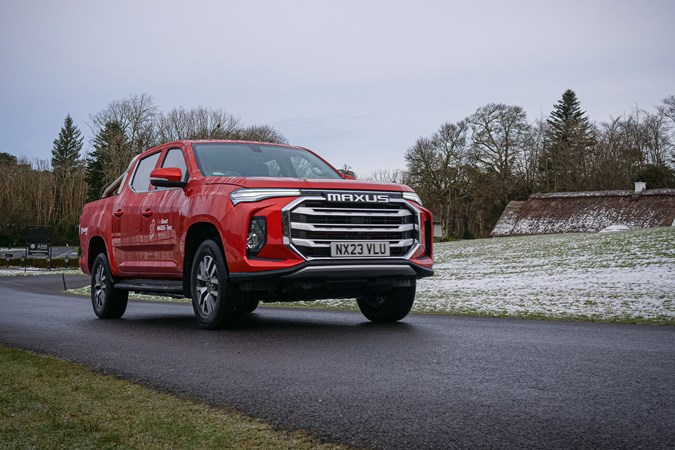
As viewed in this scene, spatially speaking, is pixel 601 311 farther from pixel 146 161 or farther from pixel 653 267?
pixel 653 267

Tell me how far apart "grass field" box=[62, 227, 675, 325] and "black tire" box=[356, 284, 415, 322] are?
446 cm

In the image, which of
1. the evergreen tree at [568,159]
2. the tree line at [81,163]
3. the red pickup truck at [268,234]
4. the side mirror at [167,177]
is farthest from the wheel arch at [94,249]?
the evergreen tree at [568,159]

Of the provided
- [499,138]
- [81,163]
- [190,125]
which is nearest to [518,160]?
[499,138]

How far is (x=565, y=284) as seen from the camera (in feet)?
64.6

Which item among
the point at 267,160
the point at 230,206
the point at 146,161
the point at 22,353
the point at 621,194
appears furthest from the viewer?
the point at 621,194

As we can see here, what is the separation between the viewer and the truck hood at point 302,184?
23.9 ft

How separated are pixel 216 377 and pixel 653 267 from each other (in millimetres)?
21360

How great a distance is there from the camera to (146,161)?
9.93 meters

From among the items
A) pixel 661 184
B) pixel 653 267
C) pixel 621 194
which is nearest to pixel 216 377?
pixel 653 267

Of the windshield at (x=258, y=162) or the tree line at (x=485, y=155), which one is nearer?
the windshield at (x=258, y=162)

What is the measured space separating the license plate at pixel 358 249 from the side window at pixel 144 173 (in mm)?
3306

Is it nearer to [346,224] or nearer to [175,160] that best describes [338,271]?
[346,224]

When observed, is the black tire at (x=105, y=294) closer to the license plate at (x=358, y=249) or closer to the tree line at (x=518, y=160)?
the license plate at (x=358, y=249)

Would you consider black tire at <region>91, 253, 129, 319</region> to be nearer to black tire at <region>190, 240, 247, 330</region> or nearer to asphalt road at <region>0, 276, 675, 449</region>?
asphalt road at <region>0, 276, 675, 449</region>
